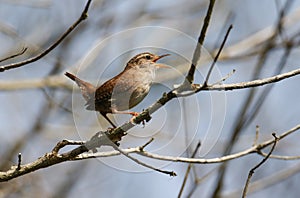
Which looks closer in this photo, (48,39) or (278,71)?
(278,71)

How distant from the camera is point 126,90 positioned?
2.45 metres

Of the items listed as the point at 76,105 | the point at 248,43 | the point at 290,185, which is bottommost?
the point at 76,105

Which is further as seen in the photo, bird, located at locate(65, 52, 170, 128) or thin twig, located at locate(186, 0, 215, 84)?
bird, located at locate(65, 52, 170, 128)

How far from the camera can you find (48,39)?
285 inches

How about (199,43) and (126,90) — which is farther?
(126,90)

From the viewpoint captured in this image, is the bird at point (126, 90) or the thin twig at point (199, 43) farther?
the bird at point (126, 90)

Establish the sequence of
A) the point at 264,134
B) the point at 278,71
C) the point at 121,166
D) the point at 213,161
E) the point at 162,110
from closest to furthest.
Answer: the point at 162,110 < the point at 213,161 < the point at 121,166 < the point at 278,71 < the point at 264,134

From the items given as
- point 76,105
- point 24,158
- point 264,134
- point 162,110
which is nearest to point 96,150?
point 162,110

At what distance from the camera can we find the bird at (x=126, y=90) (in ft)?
8.02

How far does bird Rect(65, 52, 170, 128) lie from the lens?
2445 millimetres

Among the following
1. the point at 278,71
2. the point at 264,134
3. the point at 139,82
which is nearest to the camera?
the point at 139,82

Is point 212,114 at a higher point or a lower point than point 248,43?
lower

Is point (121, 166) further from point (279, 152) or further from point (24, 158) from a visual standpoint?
point (24, 158)

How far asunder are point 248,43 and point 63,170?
2862 millimetres
